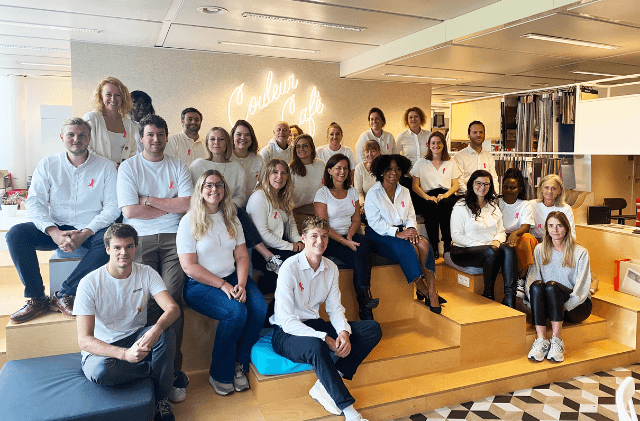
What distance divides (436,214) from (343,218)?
1.29 metres

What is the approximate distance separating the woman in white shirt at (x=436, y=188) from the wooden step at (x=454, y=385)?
1.54 m

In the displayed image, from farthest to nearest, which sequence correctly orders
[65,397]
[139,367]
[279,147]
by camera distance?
[279,147]
[139,367]
[65,397]

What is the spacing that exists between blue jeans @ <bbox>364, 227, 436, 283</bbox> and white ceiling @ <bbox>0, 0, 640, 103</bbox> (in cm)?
208

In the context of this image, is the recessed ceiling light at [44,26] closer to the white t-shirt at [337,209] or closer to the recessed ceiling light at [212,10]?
the recessed ceiling light at [212,10]

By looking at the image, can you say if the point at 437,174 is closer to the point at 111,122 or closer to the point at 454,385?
the point at 454,385

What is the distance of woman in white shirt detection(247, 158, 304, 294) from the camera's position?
384 centimetres

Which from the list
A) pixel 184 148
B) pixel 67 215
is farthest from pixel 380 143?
pixel 67 215

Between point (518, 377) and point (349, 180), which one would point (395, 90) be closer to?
point (349, 180)

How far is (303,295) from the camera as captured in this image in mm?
3227

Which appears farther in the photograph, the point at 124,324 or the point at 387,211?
the point at 387,211

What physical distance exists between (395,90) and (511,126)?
216 cm

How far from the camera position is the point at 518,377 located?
12.1ft

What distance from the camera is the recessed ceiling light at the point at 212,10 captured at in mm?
4336

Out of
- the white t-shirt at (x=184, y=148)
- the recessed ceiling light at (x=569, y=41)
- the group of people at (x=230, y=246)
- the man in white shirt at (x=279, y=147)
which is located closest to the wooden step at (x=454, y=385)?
the group of people at (x=230, y=246)
